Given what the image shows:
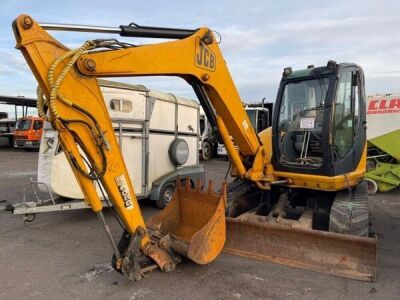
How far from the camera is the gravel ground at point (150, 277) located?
3916mm

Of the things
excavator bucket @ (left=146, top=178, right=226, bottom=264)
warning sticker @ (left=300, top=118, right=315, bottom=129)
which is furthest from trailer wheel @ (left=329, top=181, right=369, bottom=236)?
excavator bucket @ (left=146, top=178, right=226, bottom=264)

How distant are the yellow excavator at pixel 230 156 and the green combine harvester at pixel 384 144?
4.33 m

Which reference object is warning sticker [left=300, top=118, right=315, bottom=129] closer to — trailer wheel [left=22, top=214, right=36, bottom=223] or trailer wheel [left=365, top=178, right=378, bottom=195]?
trailer wheel [left=22, top=214, right=36, bottom=223]

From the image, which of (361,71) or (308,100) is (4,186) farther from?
(361,71)

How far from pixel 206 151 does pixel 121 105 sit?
39.3 ft

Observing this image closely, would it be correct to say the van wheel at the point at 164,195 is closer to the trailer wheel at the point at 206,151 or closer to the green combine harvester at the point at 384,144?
the green combine harvester at the point at 384,144

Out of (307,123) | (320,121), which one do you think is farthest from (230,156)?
(320,121)

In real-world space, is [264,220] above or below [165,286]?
above

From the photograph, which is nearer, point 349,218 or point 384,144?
point 349,218

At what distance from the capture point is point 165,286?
13.3 feet

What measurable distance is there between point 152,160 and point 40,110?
3848 millimetres

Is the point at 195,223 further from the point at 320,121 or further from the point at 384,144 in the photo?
the point at 384,144

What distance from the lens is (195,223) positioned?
16.5 ft

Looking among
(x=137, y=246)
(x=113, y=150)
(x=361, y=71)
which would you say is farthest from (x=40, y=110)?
(x=361, y=71)
